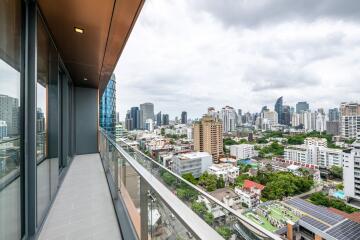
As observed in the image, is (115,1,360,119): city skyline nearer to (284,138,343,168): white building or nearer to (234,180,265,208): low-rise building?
(234,180,265,208): low-rise building

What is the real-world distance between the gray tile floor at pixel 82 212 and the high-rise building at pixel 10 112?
1415mm

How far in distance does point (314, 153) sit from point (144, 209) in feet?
67.5

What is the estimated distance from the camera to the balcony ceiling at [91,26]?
2.21 m

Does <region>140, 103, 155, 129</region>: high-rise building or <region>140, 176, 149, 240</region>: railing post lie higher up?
<region>140, 103, 155, 129</region>: high-rise building

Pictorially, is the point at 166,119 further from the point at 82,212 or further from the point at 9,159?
the point at 9,159

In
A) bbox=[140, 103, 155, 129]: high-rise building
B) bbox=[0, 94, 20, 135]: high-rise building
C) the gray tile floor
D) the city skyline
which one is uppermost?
the city skyline

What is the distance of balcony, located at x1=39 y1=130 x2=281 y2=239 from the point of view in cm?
66

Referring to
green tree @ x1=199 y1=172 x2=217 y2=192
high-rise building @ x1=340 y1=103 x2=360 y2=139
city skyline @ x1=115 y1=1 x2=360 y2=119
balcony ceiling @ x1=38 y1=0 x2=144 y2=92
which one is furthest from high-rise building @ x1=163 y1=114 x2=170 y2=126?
high-rise building @ x1=340 y1=103 x2=360 y2=139

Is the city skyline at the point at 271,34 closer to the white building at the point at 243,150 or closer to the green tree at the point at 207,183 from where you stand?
the green tree at the point at 207,183

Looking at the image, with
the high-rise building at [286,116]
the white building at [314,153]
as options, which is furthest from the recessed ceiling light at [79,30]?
the high-rise building at [286,116]

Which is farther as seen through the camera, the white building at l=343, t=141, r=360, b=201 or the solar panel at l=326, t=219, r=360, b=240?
Result: the white building at l=343, t=141, r=360, b=201

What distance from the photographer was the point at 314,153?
682 inches

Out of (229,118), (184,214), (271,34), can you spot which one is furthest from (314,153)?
(184,214)

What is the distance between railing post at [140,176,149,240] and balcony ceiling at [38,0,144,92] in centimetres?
197
